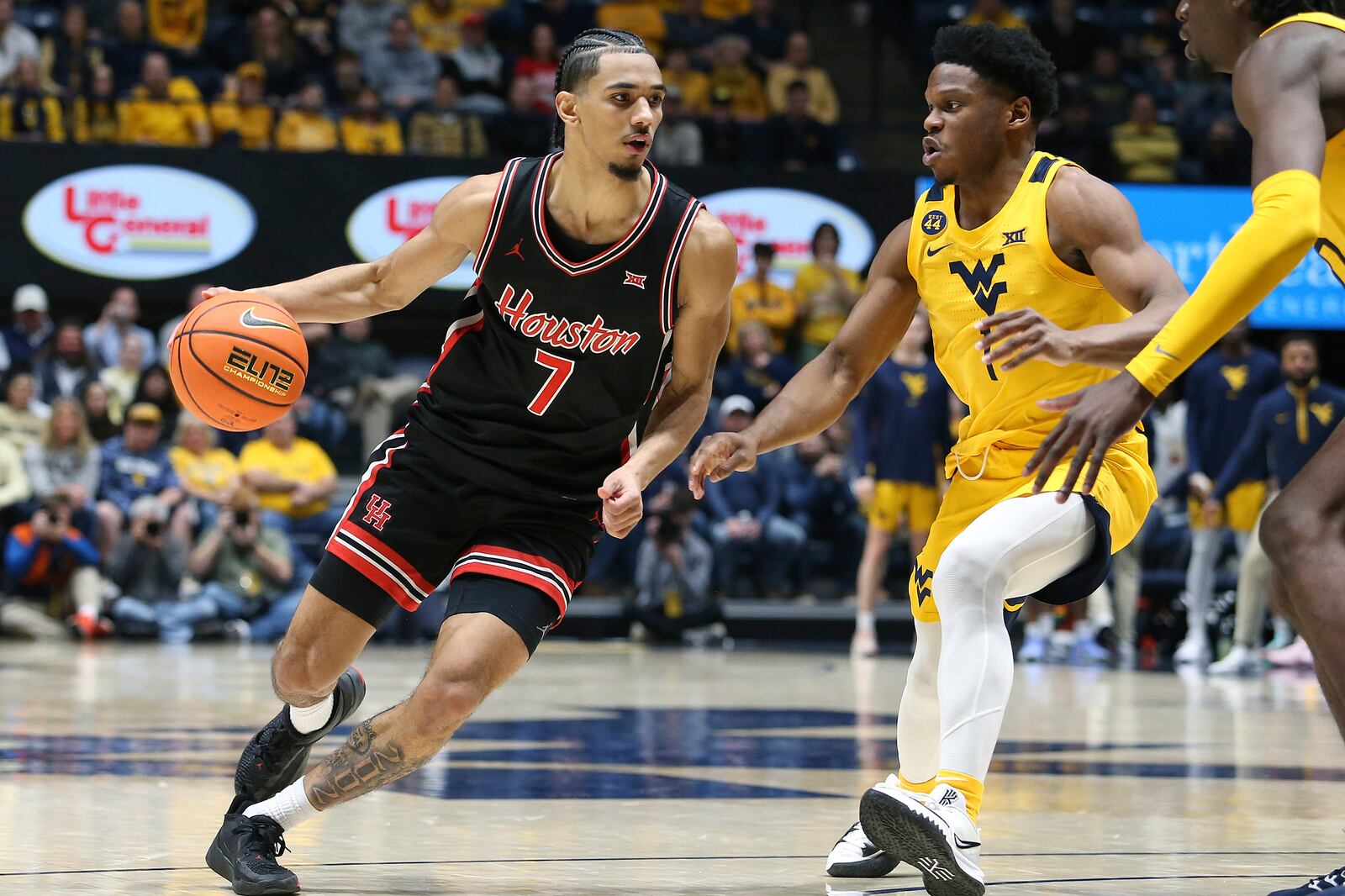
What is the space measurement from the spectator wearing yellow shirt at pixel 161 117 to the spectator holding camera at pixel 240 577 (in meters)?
3.42

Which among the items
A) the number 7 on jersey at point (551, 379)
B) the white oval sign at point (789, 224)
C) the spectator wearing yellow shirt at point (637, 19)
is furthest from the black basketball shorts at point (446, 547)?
the spectator wearing yellow shirt at point (637, 19)

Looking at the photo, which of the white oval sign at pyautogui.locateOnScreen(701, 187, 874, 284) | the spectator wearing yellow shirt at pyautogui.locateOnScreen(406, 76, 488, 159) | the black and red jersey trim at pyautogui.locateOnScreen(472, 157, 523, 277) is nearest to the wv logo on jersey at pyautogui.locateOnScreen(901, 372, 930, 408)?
the white oval sign at pyautogui.locateOnScreen(701, 187, 874, 284)

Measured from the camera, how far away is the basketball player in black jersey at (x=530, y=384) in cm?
443

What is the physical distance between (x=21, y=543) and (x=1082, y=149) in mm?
9386

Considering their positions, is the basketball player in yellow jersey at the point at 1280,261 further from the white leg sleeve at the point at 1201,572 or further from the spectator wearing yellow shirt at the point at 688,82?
the spectator wearing yellow shirt at the point at 688,82

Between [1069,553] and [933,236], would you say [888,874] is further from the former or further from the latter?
[933,236]

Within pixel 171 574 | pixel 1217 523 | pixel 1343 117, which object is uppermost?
pixel 1343 117

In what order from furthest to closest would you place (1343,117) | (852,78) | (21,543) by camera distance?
(852,78), (21,543), (1343,117)

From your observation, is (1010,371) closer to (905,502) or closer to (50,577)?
(905,502)

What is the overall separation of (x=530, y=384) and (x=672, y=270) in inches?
17.8

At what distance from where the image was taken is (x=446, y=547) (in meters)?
4.51

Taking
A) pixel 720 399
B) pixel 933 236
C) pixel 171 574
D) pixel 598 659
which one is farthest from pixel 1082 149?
pixel 933 236

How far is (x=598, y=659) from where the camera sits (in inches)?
461

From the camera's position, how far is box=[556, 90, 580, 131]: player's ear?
4.55 meters
